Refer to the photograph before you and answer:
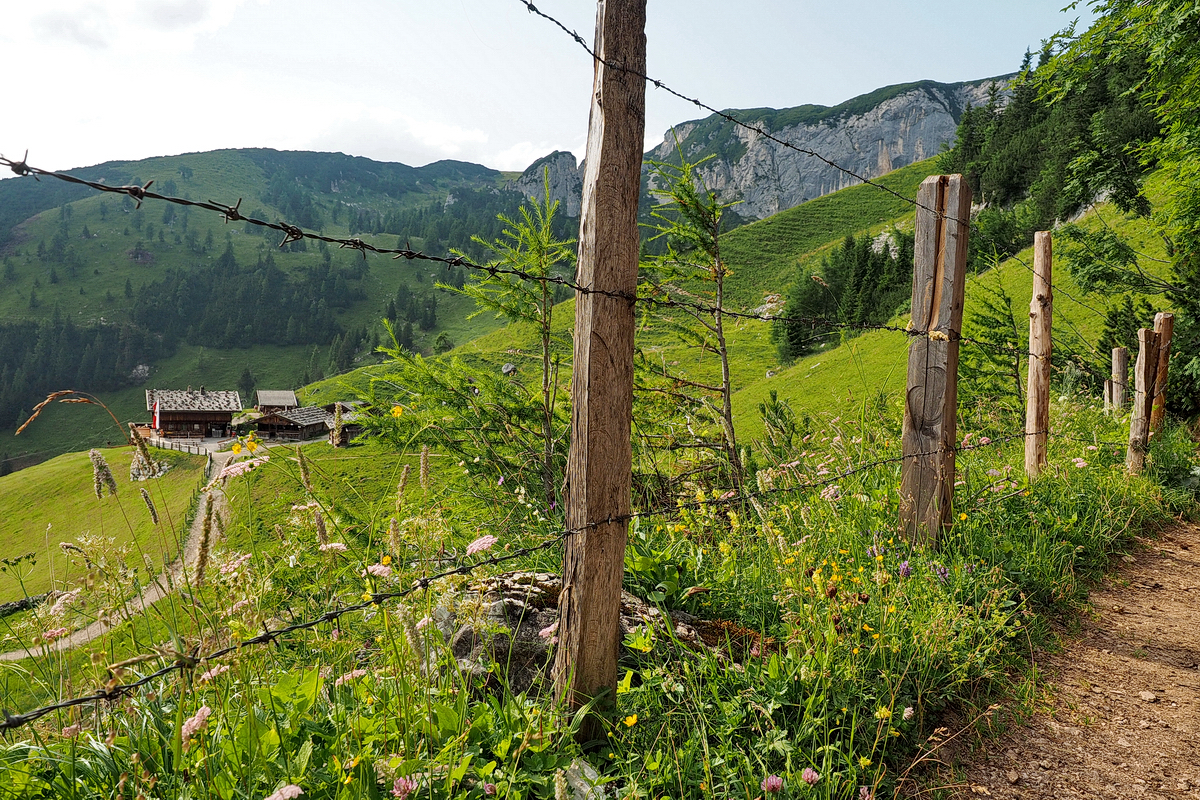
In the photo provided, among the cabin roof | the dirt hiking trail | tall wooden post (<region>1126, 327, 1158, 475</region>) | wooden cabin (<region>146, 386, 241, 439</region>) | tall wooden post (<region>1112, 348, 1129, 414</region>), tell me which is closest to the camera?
the dirt hiking trail

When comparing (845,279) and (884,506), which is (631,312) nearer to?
(884,506)

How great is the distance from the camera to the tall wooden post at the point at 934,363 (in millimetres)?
4312

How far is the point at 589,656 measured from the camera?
2.49 meters

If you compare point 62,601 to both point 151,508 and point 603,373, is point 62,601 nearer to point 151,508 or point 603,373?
point 151,508

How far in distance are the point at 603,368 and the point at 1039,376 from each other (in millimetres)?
5377

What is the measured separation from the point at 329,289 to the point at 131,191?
181 m

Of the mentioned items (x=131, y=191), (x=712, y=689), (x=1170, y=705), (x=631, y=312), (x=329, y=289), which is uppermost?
(x=329, y=289)

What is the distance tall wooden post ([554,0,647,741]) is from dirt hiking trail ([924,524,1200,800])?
1.54m

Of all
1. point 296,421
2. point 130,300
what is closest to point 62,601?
point 296,421

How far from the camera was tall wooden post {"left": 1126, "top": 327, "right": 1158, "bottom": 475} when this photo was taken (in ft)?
21.5

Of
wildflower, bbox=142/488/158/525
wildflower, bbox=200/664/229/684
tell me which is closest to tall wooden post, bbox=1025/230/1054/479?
wildflower, bbox=200/664/229/684

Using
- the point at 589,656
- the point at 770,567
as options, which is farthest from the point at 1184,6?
the point at 589,656

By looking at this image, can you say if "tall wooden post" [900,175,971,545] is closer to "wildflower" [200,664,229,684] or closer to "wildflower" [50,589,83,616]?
"wildflower" [200,664,229,684]

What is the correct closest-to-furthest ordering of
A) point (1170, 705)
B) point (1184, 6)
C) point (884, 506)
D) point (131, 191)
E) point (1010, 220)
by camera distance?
point (131, 191) → point (1170, 705) → point (884, 506) → point (1184, 6) → point (1010, 220)
